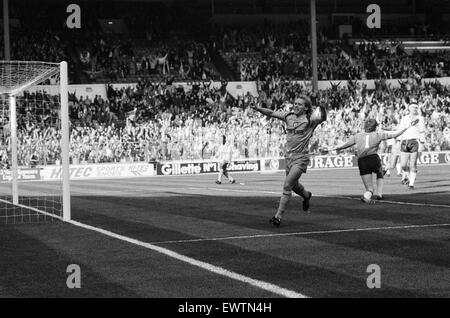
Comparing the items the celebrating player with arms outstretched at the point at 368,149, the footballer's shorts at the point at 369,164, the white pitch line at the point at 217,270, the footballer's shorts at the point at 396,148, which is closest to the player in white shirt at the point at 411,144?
the footballer's shorts at the point at 396,148

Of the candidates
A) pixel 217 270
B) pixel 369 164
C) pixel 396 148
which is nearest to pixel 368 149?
pixel 369 164

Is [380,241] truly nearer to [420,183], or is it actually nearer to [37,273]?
[37,273]

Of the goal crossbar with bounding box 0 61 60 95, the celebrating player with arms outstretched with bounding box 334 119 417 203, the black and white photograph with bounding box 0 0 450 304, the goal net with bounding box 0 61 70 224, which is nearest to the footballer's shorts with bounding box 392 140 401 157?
the black and white photograph with bounding box 0 0 450 304

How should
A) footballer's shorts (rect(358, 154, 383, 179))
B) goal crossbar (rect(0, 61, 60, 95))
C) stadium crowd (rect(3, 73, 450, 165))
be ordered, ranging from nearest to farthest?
goal crossbar (rect(0, 61, 60, 95)), footballer's shorts (rect(358, 154, 383, 179)), stadium crowd (rect(3, 73, 450, 165))

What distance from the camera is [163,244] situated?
41.3ft

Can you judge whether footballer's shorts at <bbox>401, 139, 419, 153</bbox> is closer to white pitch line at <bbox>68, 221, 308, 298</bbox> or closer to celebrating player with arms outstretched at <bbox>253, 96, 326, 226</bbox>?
celebrating player with arms outstretched at <bbox>253, 96, 326, 226</bbox>

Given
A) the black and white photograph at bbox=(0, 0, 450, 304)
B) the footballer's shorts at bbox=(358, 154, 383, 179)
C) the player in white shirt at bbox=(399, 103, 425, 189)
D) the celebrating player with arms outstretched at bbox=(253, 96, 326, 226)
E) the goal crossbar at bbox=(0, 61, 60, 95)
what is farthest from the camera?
the player in white shirt at bbox=(399, 103, 425, 189)

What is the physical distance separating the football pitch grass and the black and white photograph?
0.05 m

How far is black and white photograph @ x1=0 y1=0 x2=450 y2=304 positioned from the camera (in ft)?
32.4

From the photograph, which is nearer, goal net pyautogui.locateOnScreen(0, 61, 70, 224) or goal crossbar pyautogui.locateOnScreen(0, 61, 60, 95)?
goal crossbar pyautogui.locateOnScreen(0, 61, 60, 95)

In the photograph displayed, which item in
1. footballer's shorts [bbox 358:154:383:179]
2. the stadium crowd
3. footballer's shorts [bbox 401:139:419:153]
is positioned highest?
the stadium crowd

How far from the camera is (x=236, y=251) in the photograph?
11656 millimetres

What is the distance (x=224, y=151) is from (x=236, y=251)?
69.6 ft
